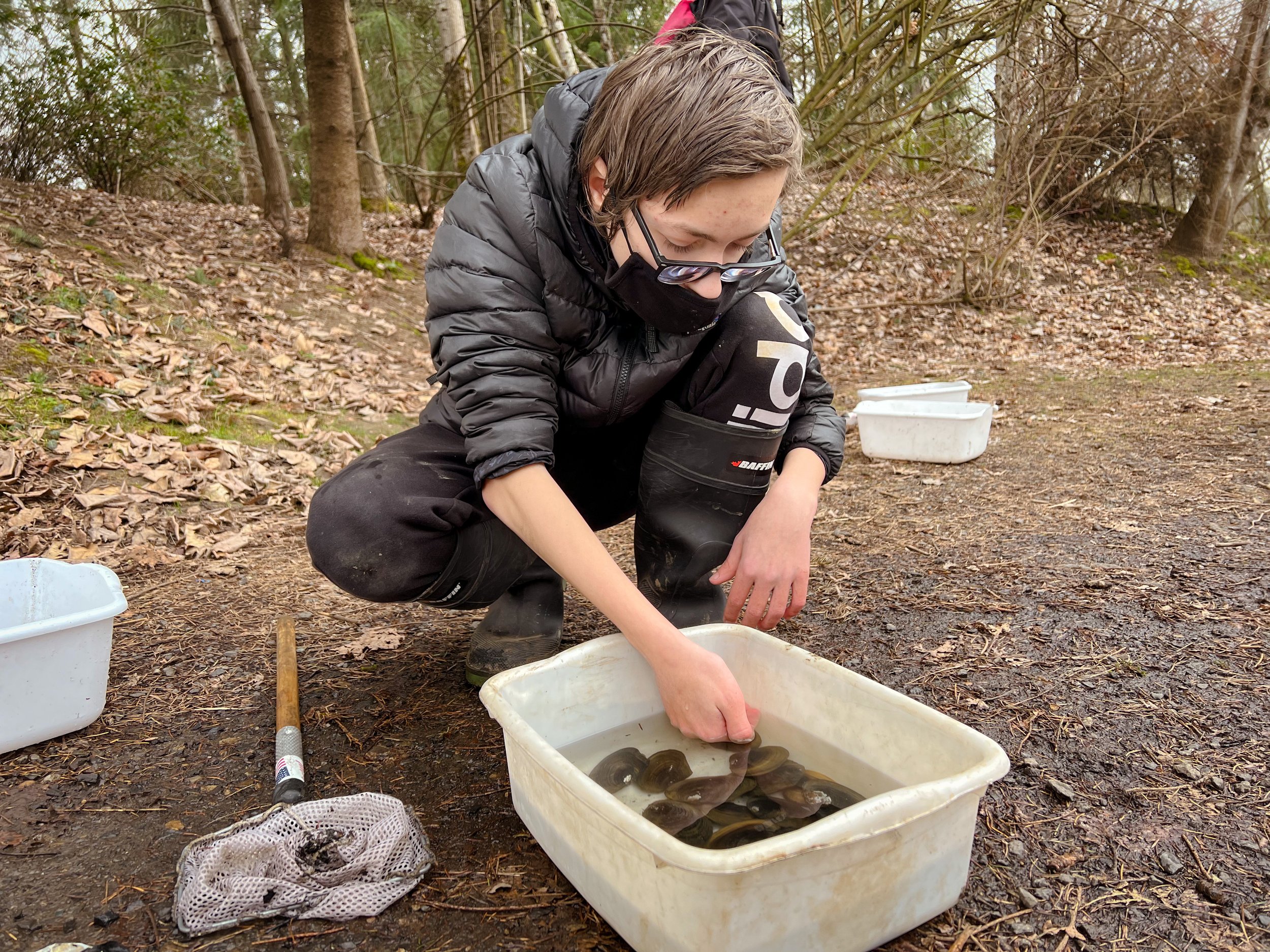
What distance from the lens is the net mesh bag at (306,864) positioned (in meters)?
1.25

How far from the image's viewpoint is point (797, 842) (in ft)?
3.23

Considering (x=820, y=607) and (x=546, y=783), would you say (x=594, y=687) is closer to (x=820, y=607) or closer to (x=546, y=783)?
(x=546, y=783)

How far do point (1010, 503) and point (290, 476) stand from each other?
9.13 feet

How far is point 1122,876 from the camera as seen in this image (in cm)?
128

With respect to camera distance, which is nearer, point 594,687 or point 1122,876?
point 1122,876

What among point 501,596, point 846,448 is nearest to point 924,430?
point 846,448

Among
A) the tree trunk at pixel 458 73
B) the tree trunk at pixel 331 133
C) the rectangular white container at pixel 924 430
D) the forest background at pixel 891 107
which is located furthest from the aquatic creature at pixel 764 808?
the tree trunk at pixel 458 73

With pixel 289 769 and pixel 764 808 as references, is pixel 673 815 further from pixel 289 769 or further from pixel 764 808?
pixel 289 769

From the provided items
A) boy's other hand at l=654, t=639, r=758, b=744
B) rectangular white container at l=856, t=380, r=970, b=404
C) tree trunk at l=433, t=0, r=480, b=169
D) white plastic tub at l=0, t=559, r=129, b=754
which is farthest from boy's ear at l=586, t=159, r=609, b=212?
tree trunk at l=433, t=0, r=480, b=169

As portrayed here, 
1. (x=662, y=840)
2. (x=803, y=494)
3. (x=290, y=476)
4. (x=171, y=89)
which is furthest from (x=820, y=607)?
(x=171, y=89)

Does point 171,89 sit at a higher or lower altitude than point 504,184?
higher

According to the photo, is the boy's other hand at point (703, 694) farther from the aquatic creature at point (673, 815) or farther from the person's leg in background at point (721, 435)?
the person's leg in background at point (721, 435)

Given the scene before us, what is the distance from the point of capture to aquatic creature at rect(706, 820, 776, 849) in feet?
4.21

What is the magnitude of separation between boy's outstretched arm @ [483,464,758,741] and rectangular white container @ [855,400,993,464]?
264 cm
